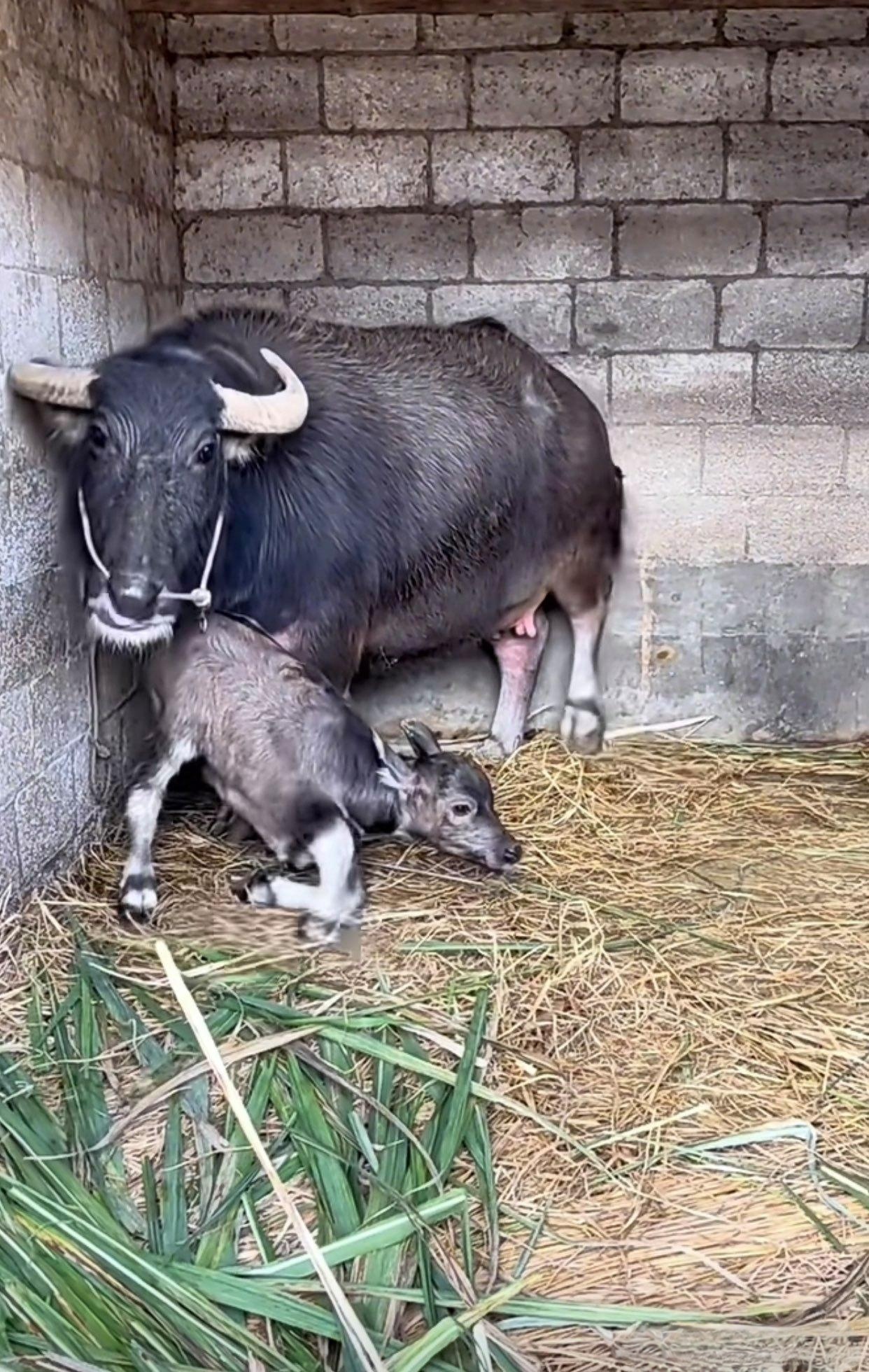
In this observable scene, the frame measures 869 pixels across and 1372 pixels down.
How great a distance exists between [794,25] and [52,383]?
2.72 m

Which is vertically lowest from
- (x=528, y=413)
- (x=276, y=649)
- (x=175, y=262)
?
(x=276, y=649)

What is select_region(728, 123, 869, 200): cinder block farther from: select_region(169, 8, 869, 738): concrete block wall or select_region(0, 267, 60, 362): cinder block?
select_region(0, 267, 60, 362): cinder block

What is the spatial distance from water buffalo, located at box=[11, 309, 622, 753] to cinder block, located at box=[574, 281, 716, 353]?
226mm

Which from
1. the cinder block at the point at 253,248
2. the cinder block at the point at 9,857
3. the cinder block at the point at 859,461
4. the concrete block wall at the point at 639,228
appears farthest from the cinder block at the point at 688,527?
the cinder block at the point at 9,857

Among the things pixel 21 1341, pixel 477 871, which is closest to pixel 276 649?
pixel 477 871

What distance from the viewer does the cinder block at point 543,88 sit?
454 cm

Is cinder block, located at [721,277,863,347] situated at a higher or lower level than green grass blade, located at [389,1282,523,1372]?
higher

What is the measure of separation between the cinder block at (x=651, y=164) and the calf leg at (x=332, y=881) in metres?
2.40

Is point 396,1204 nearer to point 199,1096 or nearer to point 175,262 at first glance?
point 199,1096

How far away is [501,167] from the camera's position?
15.1ft

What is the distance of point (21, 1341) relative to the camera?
215cm

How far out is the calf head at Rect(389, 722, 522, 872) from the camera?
3709 millimetres

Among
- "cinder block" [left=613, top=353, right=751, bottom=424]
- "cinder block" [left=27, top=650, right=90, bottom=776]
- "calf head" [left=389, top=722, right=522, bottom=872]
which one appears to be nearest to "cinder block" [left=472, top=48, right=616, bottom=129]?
"cinder block" [left=613, top=353, right=751, bottom=424]

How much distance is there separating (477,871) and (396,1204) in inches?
57.8
